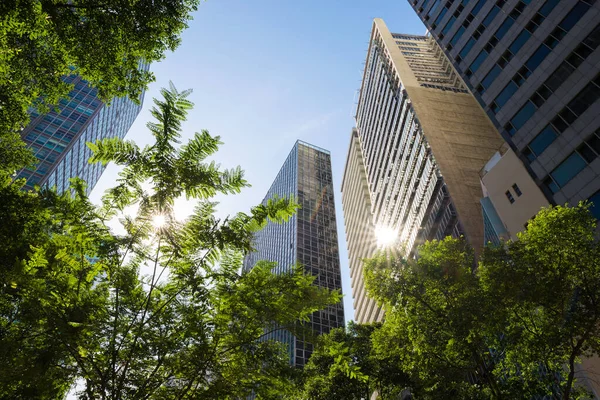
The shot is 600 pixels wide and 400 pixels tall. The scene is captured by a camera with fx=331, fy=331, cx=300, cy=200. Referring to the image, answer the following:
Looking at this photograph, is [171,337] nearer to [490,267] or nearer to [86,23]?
[86,23]

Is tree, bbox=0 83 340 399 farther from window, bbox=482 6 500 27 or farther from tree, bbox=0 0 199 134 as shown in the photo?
window, bbox=482 6 500 27

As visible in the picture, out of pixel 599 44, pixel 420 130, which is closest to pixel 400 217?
pixel 420 130

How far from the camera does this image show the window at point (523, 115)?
23969 mm

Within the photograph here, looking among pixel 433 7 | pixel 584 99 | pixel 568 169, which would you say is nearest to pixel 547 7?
pixel 584 99

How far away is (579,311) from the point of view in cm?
1005

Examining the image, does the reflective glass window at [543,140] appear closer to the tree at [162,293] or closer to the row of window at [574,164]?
the row of window at [574,164]

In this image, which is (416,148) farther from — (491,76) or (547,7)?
(547,7)

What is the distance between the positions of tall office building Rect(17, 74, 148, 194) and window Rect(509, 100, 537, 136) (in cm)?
5397

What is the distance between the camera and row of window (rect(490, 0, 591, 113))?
21203 millimetres

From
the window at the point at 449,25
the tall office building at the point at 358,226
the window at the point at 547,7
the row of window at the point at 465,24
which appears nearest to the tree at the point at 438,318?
the window at the point at 547,7

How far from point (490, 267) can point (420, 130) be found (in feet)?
123

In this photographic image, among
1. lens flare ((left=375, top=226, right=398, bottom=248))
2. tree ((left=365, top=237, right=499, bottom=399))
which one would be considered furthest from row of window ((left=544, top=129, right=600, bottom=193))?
lens flare ((left=375, top=226, right=398, bottom=248))

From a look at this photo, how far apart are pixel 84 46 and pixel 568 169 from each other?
25.6m

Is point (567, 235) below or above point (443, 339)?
above
